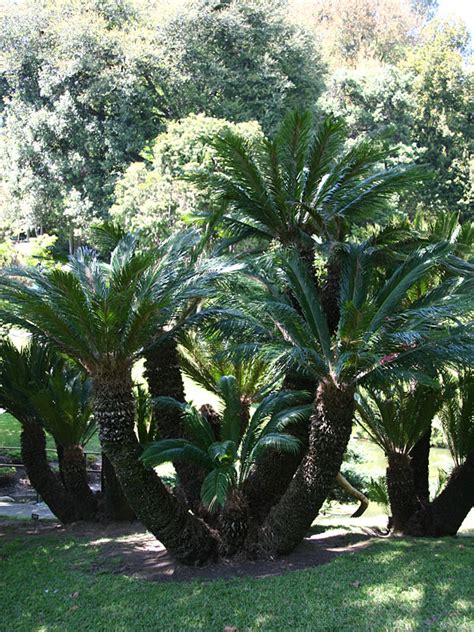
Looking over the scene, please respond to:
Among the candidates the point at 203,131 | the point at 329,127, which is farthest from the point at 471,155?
the point at 329,127

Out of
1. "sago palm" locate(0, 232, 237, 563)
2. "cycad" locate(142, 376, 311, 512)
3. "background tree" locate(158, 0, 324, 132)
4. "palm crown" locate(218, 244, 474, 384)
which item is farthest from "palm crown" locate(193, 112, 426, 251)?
"background tree" locate(158, 0, 324, 132)

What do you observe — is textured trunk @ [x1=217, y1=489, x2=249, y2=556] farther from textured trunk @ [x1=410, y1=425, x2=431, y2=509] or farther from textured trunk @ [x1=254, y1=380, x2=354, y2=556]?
textured trunk @ [x1=410, y1=425, x2=431, y2=509]

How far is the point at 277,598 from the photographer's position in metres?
6.49

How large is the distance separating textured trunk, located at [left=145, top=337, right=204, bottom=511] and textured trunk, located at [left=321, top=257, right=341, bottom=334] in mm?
2149

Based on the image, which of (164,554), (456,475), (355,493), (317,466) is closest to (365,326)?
(317,466)

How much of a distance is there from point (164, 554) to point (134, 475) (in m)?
1.43

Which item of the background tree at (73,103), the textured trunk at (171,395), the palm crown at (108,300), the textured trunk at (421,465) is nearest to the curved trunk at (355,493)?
the textured trunk at (421,465)

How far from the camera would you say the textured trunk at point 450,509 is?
8484 mm

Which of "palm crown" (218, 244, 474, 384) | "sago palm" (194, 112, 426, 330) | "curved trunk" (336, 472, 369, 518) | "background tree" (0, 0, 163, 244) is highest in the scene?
"background tree" (0, 0, 163, 244)

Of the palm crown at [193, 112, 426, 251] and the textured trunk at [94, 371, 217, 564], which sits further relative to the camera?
the palm crown at [193, 112, 426, 251]

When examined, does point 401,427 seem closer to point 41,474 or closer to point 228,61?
point 41,474

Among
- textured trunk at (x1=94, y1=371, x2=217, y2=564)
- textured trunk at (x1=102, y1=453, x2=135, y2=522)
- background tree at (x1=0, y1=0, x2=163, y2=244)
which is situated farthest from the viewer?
background tree at (x1=0, y1=0, x2=163, y2=244)

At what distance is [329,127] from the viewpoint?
8.77 metres

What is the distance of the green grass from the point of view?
5930 millimetres
